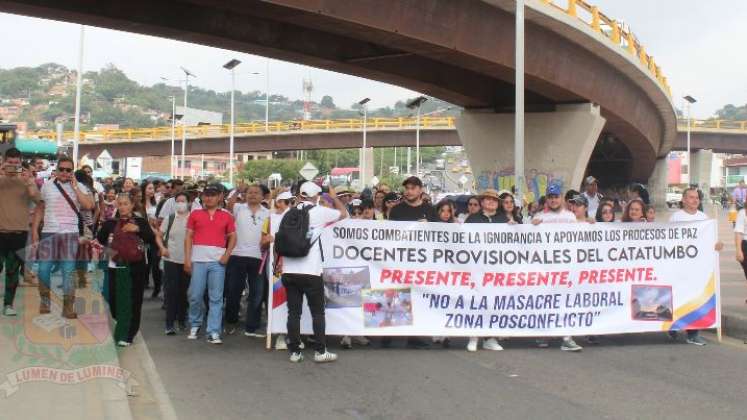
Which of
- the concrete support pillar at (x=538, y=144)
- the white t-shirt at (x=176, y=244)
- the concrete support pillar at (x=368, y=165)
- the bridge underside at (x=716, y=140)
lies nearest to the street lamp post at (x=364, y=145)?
the concrete support pillar at (x=368, y=165)

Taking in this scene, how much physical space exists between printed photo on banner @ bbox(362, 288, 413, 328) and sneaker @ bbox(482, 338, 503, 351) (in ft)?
2.89

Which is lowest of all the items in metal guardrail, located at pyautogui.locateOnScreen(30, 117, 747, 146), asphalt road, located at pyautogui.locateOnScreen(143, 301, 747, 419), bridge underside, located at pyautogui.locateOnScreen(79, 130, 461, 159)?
asphalt road, located at pyautogui.locateOnScreen(143, 301, 747, 419)

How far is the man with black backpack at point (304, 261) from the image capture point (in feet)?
26.9

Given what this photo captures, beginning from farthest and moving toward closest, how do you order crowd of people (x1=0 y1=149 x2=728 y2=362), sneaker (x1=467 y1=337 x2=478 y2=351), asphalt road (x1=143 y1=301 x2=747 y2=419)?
sneaker (x1=467 y1=337 x2=478 y2=351), crowd of people (x1=0 y1=149 x2=728 y2=362), asphalt road (x1=143 y1=301 x2=747 y2=419)

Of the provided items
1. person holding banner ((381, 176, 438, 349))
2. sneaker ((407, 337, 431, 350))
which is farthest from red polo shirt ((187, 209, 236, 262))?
sneaker ((407, 337, 431, 350))

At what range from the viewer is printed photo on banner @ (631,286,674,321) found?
9.48m

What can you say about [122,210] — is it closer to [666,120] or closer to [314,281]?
[314,281]

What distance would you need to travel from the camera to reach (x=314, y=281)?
832 centimetres

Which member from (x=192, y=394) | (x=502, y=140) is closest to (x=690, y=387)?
(x=192, y=394)

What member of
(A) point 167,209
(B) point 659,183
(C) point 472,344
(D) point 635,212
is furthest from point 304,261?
(B) point 659,183

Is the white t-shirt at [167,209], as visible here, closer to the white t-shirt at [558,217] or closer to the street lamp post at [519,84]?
the white t-shirt at [558,217]

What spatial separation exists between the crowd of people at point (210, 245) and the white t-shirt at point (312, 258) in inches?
0.4

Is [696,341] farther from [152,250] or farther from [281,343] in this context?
[152,250]

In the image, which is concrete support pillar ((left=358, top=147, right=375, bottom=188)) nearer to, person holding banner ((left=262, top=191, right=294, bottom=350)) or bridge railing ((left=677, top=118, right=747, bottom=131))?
bridge railing ((left=677, top=118, right=747, bottom=131))
